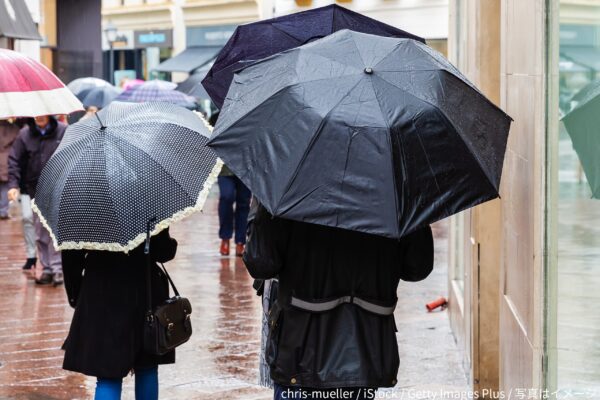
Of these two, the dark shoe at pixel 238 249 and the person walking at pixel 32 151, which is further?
the dark shoe at pixel 238 249

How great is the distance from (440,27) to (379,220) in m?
22.7

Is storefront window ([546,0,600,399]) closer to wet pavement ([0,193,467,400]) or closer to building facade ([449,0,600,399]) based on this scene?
building facade ([449,0,600,399])

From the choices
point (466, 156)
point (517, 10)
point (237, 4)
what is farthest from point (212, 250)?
point (237, 4)

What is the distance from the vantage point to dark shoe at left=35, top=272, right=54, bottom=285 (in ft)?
43.2

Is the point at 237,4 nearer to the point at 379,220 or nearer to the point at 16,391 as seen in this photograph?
the point at 16,391

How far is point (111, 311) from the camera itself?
20.8 ft

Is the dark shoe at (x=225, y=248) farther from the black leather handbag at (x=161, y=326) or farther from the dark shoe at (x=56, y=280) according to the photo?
the black leather handbag at (x=161, y=326)

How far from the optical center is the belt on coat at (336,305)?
5.10m

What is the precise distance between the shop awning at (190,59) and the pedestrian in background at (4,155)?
19429mm

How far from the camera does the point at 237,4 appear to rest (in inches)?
1644

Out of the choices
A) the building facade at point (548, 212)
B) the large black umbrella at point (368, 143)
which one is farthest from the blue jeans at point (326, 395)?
the large black umbrella at point (368, 143)

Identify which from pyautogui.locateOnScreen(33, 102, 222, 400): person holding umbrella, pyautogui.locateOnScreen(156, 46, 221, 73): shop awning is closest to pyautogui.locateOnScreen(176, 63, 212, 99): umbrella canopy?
pyautogui.locateOnScreen(156, 46, 221, 73): shop awning

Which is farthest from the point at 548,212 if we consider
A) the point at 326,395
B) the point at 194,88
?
the point at 194,88

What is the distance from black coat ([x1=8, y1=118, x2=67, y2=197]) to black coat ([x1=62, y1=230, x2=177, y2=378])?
21.0 feet
